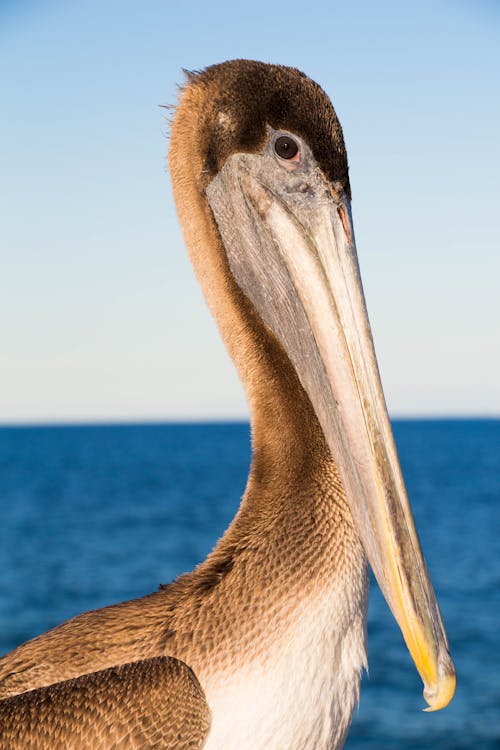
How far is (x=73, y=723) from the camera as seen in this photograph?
281 centimetres

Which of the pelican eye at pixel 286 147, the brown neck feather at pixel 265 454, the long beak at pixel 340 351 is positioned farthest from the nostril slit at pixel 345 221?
the brown neck feather at pixel 265 454

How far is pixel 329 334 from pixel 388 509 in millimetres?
568

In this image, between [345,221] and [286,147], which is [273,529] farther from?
[286,147]

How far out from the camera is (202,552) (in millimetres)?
39750

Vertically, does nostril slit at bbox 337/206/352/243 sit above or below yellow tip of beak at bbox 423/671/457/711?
above

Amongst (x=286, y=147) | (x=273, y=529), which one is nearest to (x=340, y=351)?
(x=273, y=529)

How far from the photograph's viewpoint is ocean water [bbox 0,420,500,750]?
64.1ft

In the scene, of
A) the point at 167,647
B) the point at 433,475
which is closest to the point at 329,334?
the point at 167,647

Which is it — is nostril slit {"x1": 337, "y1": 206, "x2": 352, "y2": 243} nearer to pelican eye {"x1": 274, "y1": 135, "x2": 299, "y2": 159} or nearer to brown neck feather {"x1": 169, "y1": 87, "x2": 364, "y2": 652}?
pelican eye {"x1": 274, "y1": 135, "x2": 299, "y2": 159}

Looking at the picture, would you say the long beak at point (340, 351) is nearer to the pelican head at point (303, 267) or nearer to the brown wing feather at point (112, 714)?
the pelican head at point (303, 267)

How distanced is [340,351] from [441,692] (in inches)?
40.7

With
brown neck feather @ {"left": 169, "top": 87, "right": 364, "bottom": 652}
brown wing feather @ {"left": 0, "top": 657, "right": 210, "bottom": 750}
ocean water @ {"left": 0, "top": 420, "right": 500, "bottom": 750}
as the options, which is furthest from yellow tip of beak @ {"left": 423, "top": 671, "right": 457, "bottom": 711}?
ocean water @ {"left": 0, "top": 420, "right": 500, "bottom": 750}

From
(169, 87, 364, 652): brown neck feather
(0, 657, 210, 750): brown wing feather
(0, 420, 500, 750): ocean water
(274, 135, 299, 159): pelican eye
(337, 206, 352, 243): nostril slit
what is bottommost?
(0, 420, 500, 750): ocean water

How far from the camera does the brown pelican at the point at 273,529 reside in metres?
2.88
